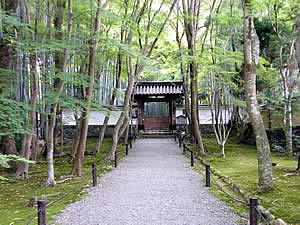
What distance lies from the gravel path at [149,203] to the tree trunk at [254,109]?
989 mm

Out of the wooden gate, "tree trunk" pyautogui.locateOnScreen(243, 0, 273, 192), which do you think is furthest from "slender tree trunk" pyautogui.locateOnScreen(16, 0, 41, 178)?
the wooden gate

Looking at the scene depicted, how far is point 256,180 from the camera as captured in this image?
6.66m

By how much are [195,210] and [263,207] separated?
104cm

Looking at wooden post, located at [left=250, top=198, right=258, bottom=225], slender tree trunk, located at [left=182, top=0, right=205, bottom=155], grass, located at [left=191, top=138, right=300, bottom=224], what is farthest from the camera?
slender tree trunk, located at [left=182, top=0, right=205, bottom=155]

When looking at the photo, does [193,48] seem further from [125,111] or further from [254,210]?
[254,210]

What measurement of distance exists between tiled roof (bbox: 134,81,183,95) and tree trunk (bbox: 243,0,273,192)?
41.1 feet

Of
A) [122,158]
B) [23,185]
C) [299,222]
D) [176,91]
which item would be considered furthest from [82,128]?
[176,91]

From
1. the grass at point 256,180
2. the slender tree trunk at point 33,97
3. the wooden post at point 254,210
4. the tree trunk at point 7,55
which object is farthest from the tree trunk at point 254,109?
the tree trunk at point 7,55

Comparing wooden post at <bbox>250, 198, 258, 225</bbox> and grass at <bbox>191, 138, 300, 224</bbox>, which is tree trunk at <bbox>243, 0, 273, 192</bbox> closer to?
grass at <bbox>191, 138, 300, 224</bbox>

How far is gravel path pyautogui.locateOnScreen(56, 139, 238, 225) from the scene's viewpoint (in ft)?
14.4

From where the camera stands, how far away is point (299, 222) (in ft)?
13.1

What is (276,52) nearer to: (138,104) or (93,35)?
(93,35)

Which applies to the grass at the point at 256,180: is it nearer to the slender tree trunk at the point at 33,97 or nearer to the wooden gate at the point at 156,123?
the slender tree trunk at the point at 33,97

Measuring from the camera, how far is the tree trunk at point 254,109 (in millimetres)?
5453
